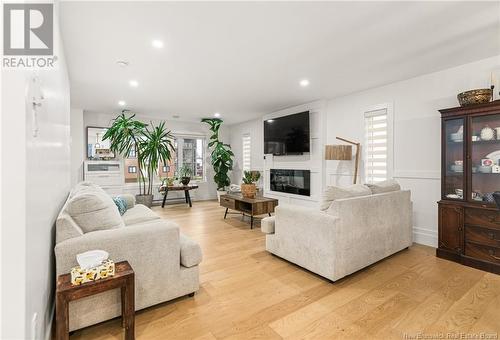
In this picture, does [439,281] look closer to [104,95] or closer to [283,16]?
[283,16]

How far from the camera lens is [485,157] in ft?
9.27

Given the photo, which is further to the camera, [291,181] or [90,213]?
[291,181]

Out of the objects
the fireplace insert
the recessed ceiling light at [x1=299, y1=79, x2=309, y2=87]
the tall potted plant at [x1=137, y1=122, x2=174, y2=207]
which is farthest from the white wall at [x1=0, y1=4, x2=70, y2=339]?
the tall potted plant at [x1=137, y1=122, x2=174, y2=207]

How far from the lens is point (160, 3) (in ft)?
6.50

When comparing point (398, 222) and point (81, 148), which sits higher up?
point (81, 148)

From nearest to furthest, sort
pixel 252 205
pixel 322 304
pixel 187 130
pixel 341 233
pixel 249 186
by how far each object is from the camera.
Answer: pixel 322 304, pixel 341 233, pixel 252 205, pixel 249 186, pixel 187 130

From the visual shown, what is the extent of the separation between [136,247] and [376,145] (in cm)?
391

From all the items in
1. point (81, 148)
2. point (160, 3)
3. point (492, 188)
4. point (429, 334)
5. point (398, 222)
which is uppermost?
point (160, 3)

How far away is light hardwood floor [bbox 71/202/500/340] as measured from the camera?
5.68 ft

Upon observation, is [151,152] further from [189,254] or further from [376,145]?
[376,145]

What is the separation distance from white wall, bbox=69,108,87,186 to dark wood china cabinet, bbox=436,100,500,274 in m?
6.97

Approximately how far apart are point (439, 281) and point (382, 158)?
2.11 meters

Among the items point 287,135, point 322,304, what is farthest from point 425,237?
point 287,135

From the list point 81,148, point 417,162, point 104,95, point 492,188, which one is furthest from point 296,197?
point 81,148
